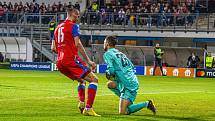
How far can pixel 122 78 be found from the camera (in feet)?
45.6

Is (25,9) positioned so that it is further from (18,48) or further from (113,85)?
(113,85)

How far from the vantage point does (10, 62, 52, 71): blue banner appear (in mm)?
50500

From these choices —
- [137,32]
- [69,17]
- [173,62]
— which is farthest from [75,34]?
[137,32]

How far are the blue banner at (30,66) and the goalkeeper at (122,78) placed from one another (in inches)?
1438

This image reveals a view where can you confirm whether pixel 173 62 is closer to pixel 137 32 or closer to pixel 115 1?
pixel 137 32

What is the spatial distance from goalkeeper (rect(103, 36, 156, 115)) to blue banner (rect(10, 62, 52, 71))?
36529mm

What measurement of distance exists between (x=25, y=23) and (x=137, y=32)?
1082 centimetres

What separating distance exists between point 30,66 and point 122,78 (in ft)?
125

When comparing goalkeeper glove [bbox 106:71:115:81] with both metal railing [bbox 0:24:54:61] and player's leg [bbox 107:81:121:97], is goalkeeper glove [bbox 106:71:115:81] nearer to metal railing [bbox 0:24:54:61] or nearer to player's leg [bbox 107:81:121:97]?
player's leg [bbox 107:81:121:97]

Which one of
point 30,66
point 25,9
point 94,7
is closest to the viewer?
point 30,66

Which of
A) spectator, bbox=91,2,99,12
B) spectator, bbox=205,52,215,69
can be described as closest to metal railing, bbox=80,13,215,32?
spectator, bbox=91,2,99,12

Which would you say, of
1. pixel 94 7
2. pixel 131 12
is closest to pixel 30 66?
pixel 94 7

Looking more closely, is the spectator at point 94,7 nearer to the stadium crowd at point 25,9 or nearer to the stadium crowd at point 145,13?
the stadium crowd at point 145,13

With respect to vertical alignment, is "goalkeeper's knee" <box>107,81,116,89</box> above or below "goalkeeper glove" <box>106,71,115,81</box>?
below
